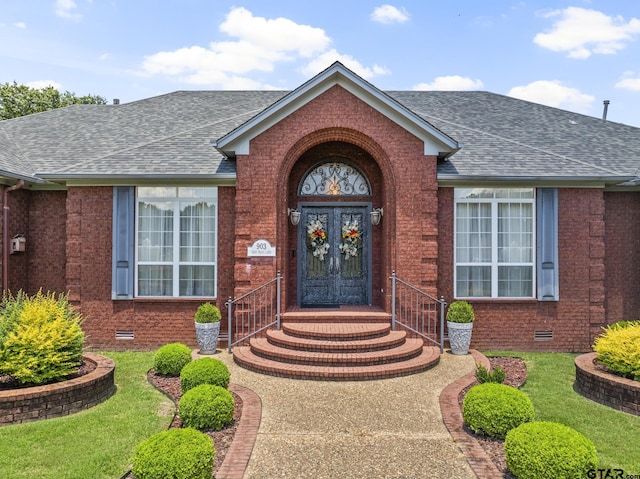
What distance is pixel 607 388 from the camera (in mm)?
6766

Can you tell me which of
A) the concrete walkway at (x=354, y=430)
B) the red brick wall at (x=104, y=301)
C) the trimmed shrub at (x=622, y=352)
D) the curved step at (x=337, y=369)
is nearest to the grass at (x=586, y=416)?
the trimmed shrub at (x=622, y=352)

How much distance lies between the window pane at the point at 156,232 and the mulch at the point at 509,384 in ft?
24.0

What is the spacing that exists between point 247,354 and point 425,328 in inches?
161

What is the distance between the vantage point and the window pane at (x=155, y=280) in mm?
10398

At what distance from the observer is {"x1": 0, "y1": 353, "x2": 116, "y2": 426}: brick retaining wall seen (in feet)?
19.5

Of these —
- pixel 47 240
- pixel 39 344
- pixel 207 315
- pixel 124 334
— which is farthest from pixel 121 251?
pixel 39 344

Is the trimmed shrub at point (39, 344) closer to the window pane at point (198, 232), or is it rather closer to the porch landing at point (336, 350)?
the porch landing at point (336, 350)

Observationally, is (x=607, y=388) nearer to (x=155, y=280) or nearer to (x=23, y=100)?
(x=155, y=280)

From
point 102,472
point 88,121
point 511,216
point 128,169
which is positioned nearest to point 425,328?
point 511,216

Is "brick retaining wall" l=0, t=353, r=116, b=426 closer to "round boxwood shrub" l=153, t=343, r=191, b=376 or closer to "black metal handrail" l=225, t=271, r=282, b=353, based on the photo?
"round boxwood shrub" l=153, t=343, r=191, b=376

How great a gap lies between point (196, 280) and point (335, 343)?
401cm

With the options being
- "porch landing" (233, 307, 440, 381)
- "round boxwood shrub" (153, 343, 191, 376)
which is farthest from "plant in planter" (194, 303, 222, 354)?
"round boxwood shrub" (153, 343, 191, 376)

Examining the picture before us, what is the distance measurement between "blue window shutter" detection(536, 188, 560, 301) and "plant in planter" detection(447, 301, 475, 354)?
7.37 feet

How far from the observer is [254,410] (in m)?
6.27
